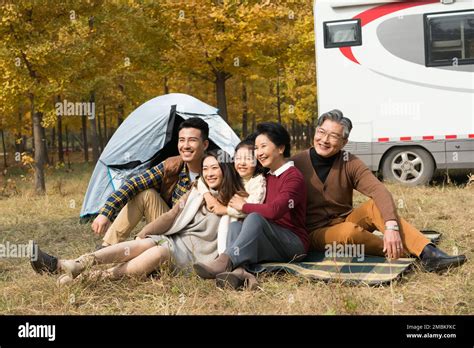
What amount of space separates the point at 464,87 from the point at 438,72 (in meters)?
0.46

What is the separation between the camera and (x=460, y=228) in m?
6.07

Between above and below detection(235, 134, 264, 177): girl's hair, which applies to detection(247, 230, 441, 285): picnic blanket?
below

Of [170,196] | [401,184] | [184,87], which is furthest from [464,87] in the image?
[184,87]

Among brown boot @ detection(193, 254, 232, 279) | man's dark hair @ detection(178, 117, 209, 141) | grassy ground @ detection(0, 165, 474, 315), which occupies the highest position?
man's dark hair @ detection(178, 117, 209, 141)

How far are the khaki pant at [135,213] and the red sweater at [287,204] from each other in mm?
1009

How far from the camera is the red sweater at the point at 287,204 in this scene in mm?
4207

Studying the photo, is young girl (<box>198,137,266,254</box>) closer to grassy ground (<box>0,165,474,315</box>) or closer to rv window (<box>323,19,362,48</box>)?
grassy ground (<box>0,165,474,315</box>)

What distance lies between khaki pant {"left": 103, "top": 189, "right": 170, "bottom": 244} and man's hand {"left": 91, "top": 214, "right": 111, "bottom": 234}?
0.87ft

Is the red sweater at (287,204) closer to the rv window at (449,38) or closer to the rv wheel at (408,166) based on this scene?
the rv wheel at (408,166)

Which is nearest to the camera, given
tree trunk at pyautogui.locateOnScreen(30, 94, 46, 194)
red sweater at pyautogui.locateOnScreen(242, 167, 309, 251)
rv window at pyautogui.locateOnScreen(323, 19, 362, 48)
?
red sweater at pyautogui.locateOnScreen(242, 167, 309, 251)

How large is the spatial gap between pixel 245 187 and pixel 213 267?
74 centimetres

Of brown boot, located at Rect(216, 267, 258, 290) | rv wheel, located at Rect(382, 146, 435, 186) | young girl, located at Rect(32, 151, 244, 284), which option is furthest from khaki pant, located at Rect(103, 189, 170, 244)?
rv wheel, located at Rect(382, 146, 435, 186)

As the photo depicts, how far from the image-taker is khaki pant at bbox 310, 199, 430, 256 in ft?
14.2

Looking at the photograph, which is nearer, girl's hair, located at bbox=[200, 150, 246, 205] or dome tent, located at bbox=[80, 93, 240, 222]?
girl's hair, located at bbox=[200, 150, 246, 205]
